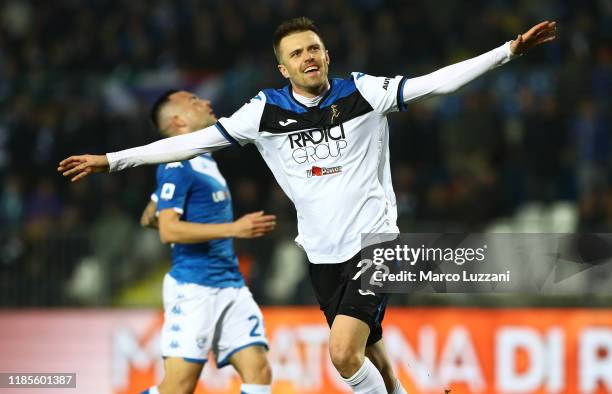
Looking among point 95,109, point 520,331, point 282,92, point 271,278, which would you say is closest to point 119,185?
point 95,109

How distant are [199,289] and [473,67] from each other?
8.29ft

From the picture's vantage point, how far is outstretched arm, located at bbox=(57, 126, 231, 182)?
6.24 metres

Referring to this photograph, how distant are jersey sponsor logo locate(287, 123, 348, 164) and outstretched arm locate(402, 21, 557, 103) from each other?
17.7 inches

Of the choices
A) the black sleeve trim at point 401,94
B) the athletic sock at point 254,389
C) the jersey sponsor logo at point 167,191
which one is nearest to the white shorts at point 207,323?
the athletic sock at point 254,389

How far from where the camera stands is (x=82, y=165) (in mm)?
6184

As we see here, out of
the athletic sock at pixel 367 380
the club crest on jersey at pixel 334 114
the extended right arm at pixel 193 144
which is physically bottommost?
the athletic sock at pixel 367 380

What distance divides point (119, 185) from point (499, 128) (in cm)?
456

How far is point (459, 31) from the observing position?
1461 cm

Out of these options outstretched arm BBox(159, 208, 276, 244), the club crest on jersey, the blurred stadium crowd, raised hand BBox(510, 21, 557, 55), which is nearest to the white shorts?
outstretched arm BBox(159, 208, 276, 244)

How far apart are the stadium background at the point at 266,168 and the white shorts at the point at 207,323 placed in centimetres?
234

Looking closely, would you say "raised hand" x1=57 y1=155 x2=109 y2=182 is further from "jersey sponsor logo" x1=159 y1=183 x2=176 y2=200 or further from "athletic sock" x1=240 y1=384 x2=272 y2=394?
"athletic sock" x1=240 y1=384 x2=272 y2=394

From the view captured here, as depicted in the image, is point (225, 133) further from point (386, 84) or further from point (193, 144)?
point (386, 84)

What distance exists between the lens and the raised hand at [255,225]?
246 inches

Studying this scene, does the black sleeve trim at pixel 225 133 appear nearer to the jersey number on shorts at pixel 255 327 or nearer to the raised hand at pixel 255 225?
the raised hand at pixel 255 225
